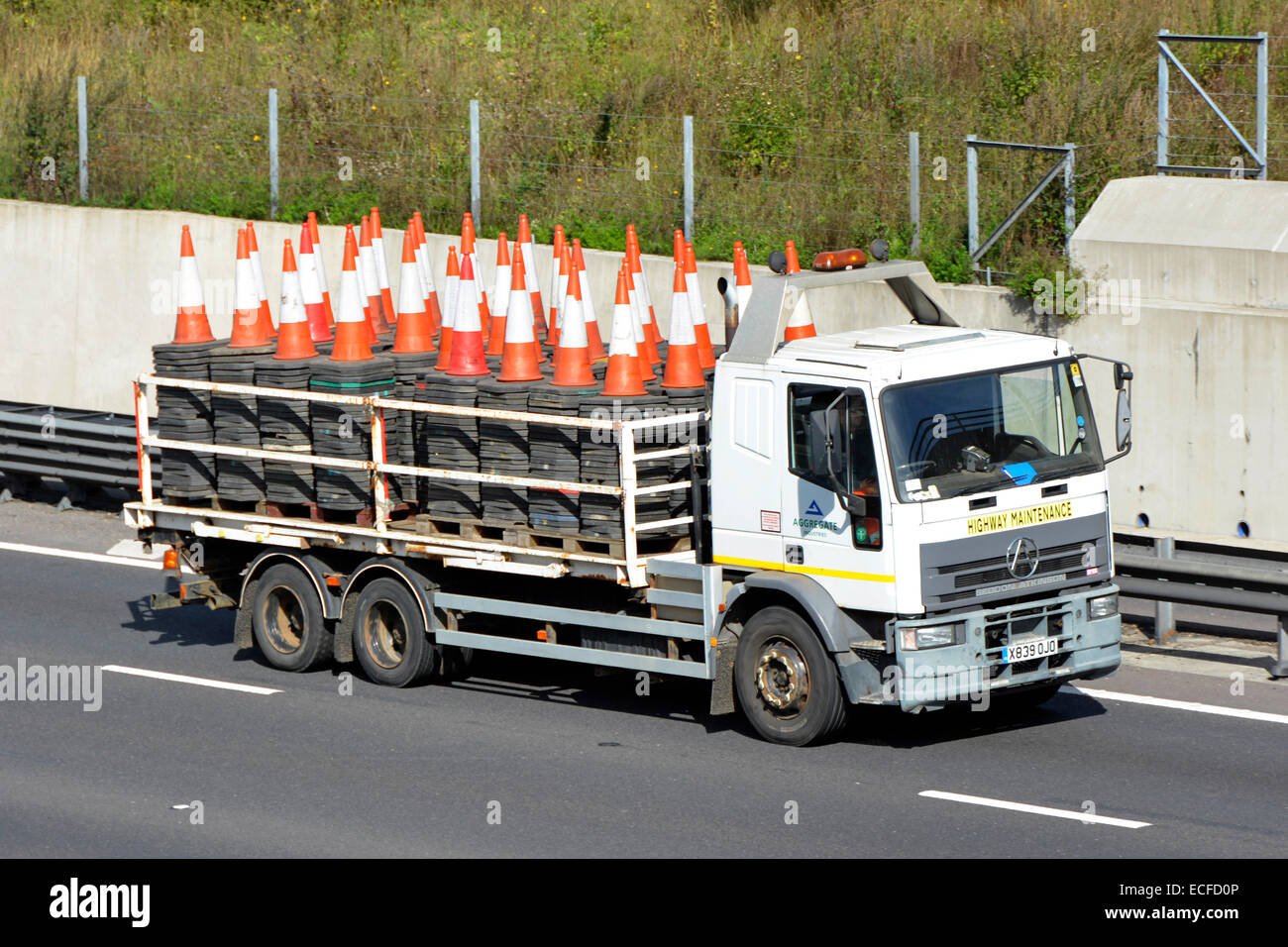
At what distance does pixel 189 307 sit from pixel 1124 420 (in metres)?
6.62

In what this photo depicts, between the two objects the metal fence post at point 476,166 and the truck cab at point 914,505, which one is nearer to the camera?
the truck cab at point 914,505

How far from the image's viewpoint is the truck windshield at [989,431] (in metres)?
10.3

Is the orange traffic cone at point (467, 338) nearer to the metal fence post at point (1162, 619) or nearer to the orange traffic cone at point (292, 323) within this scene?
the orange traffic cone at point (292, 323)

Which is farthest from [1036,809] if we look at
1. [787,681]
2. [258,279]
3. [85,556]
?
[85,556]

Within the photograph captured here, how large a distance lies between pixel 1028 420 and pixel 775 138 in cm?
1101

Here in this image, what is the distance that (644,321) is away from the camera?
522 inches

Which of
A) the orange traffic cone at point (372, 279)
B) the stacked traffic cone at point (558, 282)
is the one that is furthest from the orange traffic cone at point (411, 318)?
the orange traffic cone at point (372, 279)

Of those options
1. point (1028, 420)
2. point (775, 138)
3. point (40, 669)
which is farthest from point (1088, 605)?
point (775, 138)

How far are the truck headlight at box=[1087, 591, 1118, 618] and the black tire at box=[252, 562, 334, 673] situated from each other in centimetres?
520

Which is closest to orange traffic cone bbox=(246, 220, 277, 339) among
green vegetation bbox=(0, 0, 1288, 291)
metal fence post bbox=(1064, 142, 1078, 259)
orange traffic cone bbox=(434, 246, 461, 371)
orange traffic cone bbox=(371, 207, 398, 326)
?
orange traffic cone bbox=(434, 246, 461, 371)

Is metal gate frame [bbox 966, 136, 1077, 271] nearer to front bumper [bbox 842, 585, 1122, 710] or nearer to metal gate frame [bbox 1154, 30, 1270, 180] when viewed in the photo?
metal gate frame [bbox 1154, 30, 1270, 180]

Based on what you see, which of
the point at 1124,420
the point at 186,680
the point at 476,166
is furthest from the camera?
the point at 476,166

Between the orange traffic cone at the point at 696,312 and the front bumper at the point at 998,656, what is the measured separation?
2593 millimetres

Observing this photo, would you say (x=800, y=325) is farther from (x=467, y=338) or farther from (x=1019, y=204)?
(x=1019, y=204)
